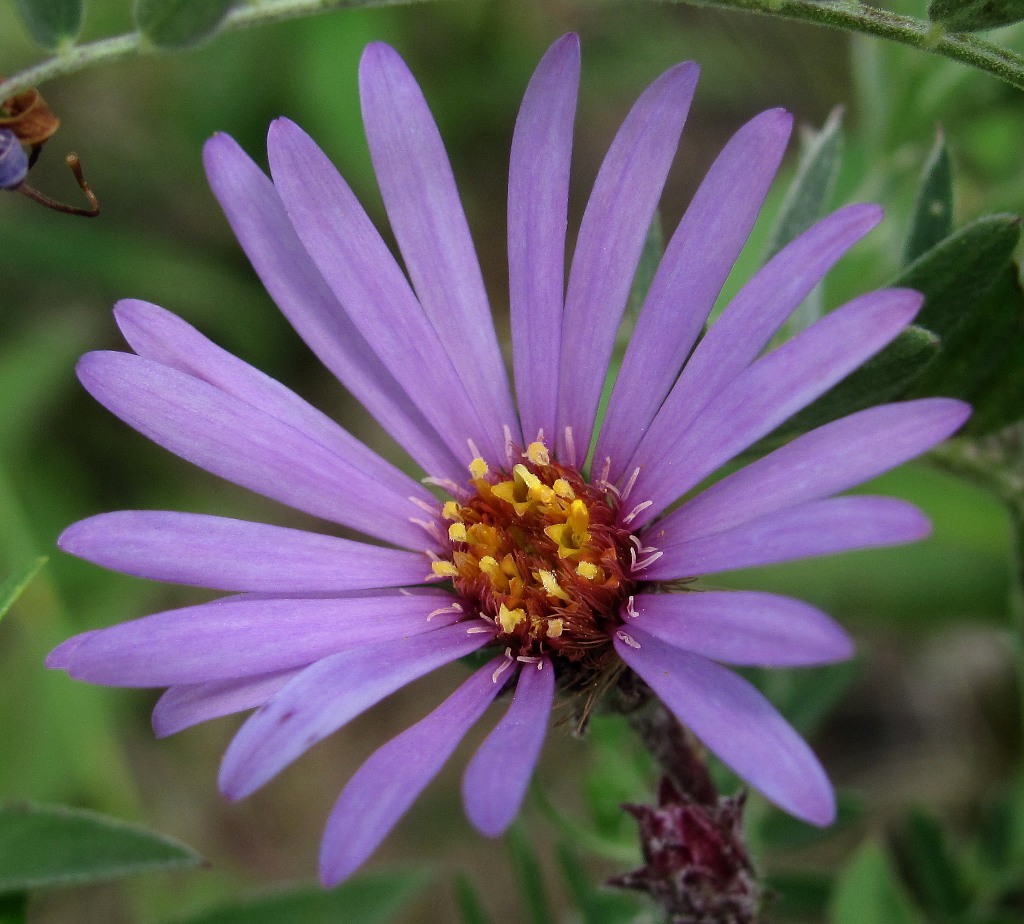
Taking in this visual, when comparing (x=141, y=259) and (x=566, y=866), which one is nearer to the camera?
(x=566, y=866)

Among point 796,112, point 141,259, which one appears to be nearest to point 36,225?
point 141,259

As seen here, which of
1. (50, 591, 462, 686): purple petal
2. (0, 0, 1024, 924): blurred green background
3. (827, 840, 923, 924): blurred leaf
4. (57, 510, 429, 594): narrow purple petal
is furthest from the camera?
(0, 0, 1024, 924): blurred green background

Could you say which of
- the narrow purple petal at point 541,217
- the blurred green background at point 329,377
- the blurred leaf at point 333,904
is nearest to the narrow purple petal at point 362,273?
the narrow purple petal at point 541,217

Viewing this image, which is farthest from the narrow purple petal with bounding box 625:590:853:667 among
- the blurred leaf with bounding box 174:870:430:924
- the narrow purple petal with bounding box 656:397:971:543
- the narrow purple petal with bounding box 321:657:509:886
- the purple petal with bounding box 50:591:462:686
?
the blurred leaf with bounding box 174:870:430:924

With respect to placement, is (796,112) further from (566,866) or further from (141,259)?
(566,866)

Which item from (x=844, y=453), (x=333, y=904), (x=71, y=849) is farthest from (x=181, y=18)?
(x=333, y=904)

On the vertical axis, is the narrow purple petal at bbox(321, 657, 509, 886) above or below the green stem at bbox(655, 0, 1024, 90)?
below

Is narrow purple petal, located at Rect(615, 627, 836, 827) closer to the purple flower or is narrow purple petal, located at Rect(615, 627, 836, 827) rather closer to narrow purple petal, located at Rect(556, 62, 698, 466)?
the purple flower

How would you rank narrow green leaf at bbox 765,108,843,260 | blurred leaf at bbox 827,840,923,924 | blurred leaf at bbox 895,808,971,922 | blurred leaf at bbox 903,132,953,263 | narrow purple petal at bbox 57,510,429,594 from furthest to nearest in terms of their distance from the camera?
blurred leaf at bbox 895,808,971,922, blurred leaf at bbox 827,840,923,924, narrow green leaf at bbox 765,108,843,260, blurred leaf at bbox 903,132,953,263, narrow purple petal at bbox 57,510,429,594
